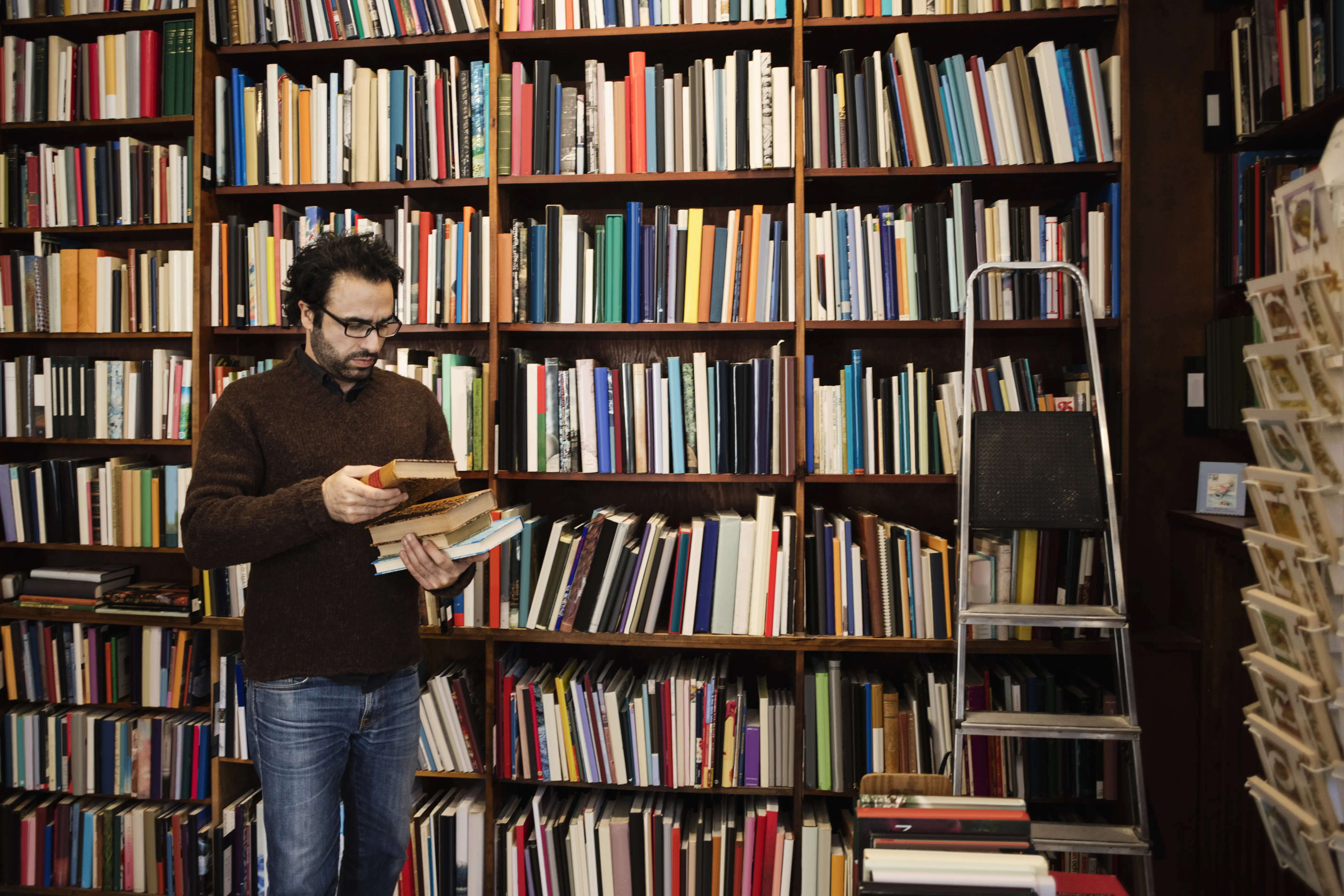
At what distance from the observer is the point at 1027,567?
1.84m

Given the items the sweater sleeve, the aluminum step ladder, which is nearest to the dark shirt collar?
the sweater sleeve

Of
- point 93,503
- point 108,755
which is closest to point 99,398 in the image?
point 93,503

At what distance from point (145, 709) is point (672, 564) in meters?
1.71

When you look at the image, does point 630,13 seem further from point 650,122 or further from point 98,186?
point 98,186

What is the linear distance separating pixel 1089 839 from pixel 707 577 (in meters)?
0.99

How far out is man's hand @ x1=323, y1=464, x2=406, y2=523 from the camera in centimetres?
121

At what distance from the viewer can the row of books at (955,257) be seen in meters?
1.85

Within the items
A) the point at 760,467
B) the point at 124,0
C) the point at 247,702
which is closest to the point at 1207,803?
the point at 760,467

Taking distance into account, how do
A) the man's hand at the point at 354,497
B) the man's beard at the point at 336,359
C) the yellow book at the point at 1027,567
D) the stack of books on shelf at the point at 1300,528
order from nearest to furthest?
1. the stack of books on shelf at the point at 1300,528
2. the man's hand at the point at 354,497
3. the man's beard at the point at 336,359
4. the yellow book at the point at 1027,567

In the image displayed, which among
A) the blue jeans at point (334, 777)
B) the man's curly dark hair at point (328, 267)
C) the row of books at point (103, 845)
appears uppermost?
the man's curly dark hair at point (328, 267)

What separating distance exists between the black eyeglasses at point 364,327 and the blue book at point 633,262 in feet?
2.20

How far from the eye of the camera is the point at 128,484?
214cm

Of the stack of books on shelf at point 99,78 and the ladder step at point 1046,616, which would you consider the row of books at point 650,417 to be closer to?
the ladder step at point 1046,616

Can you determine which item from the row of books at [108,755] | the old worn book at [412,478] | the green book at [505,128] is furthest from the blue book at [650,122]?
the row of books at [108,755]
